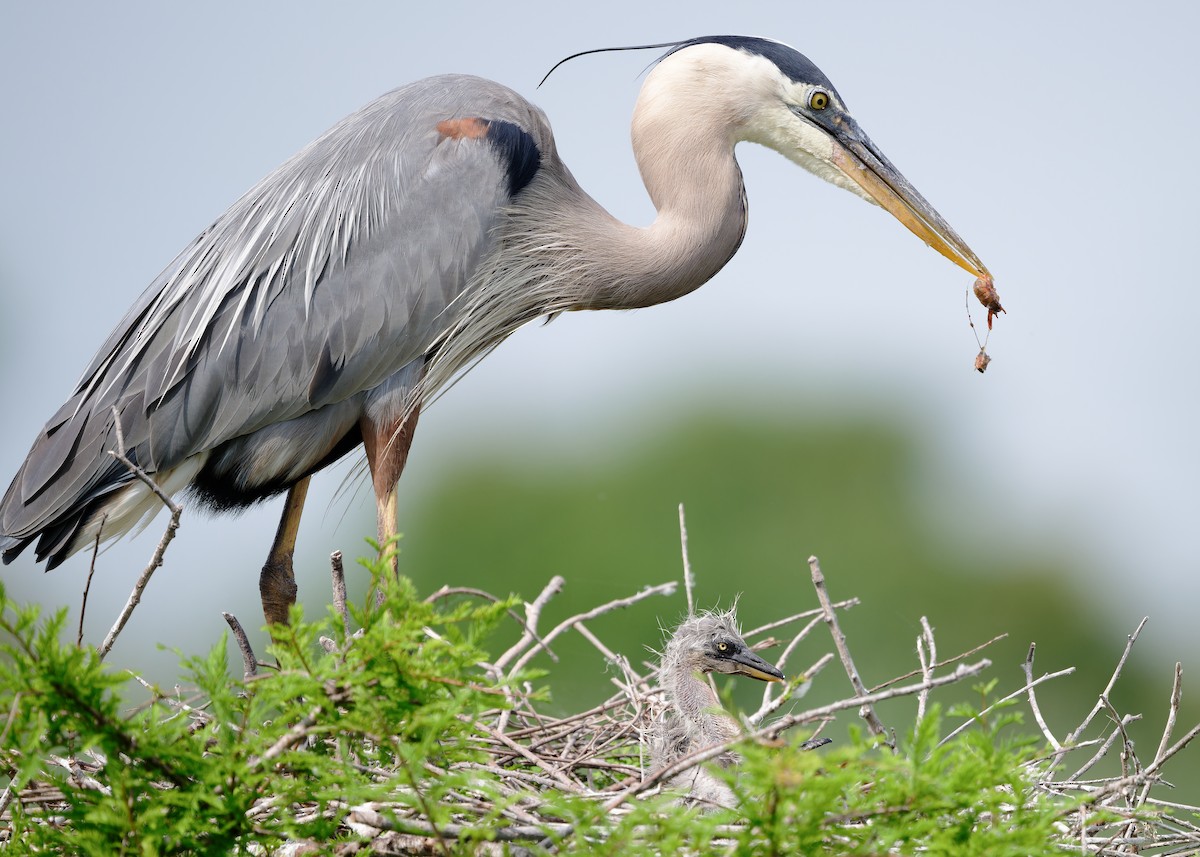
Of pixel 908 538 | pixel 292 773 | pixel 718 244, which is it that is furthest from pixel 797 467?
pixel 292 773

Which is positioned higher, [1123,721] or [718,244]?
[718,244]

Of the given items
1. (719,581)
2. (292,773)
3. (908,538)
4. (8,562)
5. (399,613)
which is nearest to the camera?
(399,613)

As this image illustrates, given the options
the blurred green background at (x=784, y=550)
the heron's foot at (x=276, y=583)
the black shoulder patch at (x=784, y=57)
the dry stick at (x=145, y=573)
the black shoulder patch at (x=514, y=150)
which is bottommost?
the blurred green background at (x=784, y=550)

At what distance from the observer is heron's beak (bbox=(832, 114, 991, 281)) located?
4439 mm

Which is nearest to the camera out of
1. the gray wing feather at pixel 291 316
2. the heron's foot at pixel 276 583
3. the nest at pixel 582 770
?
the nest at pixel 582 770

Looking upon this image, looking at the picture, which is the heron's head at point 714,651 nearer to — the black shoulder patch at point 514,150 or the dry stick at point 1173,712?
the dry stick at point 1173,712

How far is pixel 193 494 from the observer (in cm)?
460

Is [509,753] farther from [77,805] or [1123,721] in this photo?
[1123,721]

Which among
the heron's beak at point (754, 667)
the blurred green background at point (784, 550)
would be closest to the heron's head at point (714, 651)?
the heron's beak at point (754, 667)

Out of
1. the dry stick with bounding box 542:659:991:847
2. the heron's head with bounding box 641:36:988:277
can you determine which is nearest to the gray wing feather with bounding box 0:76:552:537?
the heron's head with bounding box 641:36:988:277

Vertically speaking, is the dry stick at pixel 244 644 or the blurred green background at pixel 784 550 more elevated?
the dry stick at pixel 244 644

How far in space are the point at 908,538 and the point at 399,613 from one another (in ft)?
71.0

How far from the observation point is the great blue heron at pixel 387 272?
14.0 ft

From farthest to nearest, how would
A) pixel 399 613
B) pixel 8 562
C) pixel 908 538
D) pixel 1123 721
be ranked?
pixel 908 538, pixel 8 562, pixel 1123 721, pixel 399 613
